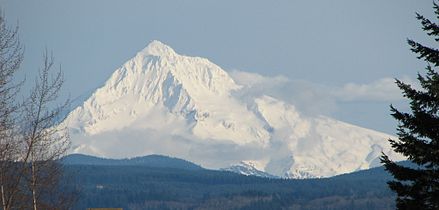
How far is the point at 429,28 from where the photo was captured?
4044cm

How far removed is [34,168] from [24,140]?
137 centimetres

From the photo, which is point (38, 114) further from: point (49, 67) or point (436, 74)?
point (436, 74)

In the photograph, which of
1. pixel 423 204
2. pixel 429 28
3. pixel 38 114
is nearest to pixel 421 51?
pixel 429 28

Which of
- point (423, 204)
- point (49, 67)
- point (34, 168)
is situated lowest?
point (423, 204)

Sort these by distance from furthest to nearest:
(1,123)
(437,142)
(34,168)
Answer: (34,168)
(1,123)
(437,142)

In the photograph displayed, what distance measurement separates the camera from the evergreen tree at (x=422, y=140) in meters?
40.2

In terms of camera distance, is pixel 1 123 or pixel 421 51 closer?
pixel 421 51

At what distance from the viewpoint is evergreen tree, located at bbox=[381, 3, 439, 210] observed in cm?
4025

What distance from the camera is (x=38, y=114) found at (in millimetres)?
46625

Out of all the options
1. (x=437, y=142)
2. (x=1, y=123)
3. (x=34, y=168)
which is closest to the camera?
(x=437, y=142)

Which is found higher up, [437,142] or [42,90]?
[42,90]

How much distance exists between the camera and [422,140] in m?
40.6

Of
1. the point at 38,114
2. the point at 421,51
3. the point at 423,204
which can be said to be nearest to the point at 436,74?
the point at 421,51

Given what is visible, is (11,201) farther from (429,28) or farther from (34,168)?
(429,28)
